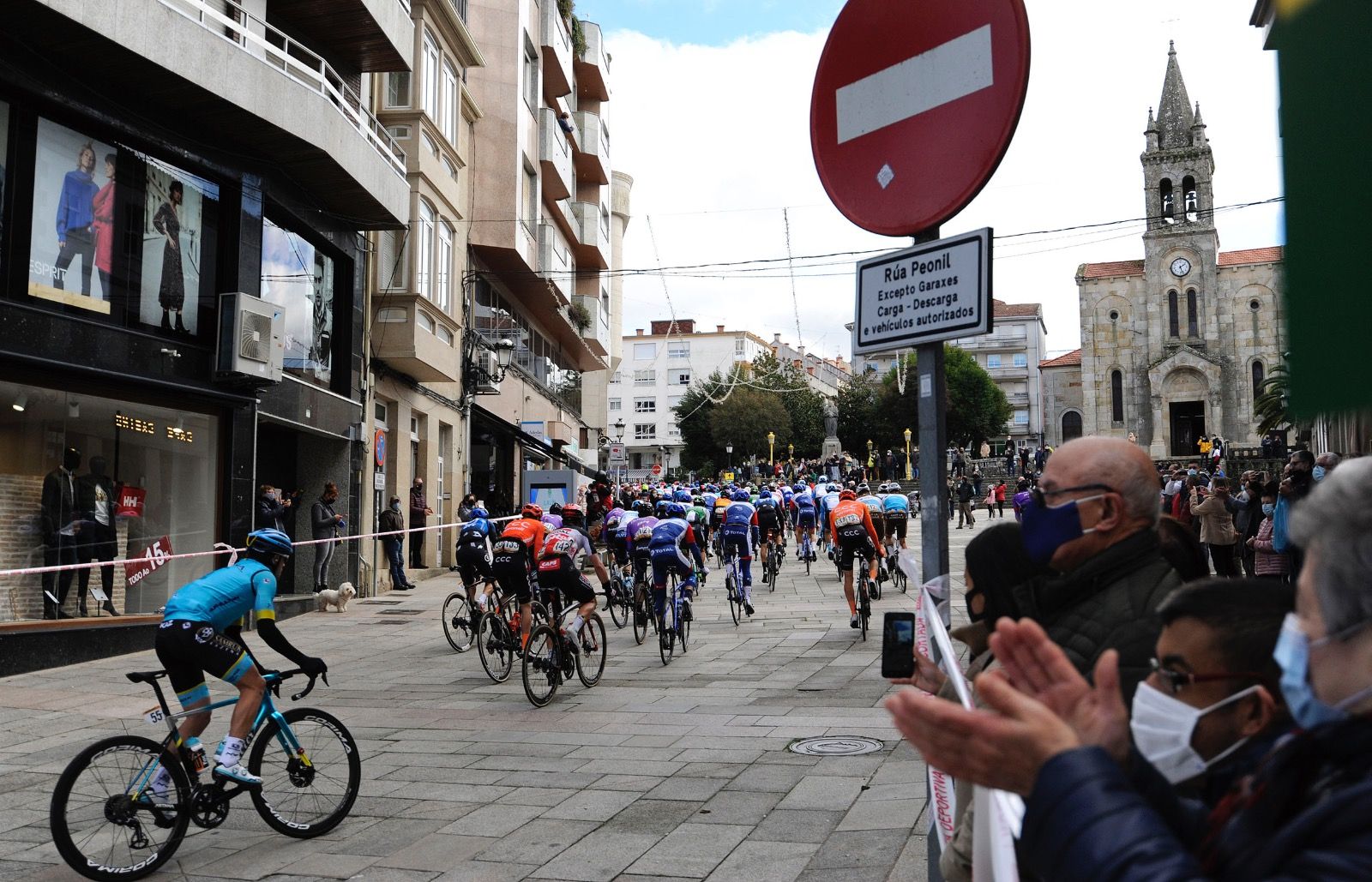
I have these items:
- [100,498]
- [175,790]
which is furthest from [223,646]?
[100,498]

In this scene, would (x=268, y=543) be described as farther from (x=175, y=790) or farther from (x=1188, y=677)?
(x=1188, y=677)

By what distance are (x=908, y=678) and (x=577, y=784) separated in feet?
14.3

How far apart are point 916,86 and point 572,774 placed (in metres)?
5.31

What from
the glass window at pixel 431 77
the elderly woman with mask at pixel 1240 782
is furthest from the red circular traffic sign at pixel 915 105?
the glass window at pixel 431 77

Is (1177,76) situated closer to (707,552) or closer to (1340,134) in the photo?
(707,552)

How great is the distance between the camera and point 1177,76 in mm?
84312

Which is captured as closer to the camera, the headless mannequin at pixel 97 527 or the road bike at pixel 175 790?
the road bike at pixel 175 790

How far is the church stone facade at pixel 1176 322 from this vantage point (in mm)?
77438

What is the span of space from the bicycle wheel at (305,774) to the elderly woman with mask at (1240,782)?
17.7ft

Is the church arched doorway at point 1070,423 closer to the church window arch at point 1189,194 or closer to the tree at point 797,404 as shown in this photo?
the church window arch at point 1189,194

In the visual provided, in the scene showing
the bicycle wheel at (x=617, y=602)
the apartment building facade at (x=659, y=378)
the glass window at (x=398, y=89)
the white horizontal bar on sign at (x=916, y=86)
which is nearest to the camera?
the white horizontal bar on sign at (x=916, y=86)

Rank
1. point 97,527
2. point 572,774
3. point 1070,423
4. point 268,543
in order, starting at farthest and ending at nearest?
1. point 1070,423
2. point 97,527
3. point 572,774
4. point 268,543

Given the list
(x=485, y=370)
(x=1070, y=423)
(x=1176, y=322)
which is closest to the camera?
(x=485, y=370)

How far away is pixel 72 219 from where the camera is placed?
13750 millimetres
